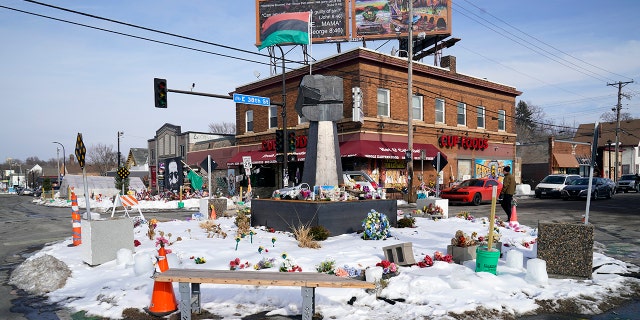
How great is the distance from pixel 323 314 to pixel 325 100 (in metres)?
8.27

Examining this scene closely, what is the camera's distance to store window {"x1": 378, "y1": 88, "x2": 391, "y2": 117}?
27.0 meters

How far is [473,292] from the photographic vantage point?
6.59 m

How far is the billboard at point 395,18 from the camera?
3222 cm

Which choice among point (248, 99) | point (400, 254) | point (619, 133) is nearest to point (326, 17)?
point (248, 99)

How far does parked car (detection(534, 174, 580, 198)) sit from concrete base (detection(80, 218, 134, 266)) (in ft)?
92.0

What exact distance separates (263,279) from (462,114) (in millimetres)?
29424

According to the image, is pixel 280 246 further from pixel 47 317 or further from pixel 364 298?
pixel 47 317

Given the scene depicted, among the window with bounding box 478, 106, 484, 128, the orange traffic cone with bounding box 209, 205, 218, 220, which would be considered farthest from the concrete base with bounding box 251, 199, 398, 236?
the window with bounding box 478, 106, 484, 128

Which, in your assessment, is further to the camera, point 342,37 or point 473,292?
point 342,37

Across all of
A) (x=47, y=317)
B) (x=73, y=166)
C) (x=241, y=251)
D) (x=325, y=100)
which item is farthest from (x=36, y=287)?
(x=73, y=166)

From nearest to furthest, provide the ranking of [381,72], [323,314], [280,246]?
[323,314]
[280,246]
[381,72]

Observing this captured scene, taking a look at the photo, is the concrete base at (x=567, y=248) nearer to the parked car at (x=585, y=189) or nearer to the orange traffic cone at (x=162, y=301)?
the orange traffic cone at (x=162, y=301)

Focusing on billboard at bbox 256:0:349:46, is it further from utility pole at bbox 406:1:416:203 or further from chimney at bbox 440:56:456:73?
utility pole at bbox 406:1:416:203

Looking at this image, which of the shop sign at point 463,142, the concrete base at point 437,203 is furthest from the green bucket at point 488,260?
the shop sign at point 463,142
